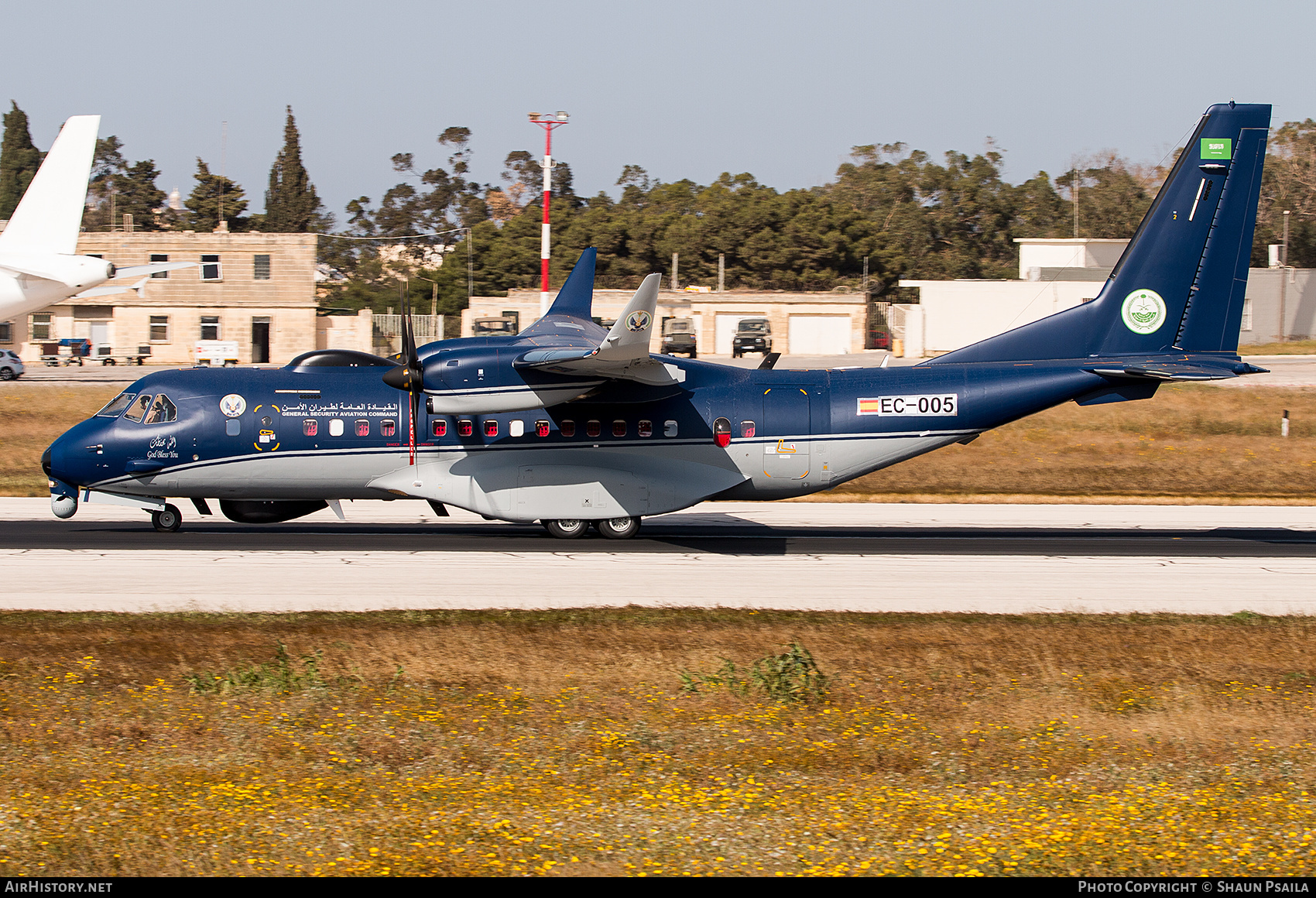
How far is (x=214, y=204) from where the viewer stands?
339 feet

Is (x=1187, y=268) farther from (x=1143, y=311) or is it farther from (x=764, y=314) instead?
(x=764, y=314)

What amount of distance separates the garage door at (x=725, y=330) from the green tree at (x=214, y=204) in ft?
165

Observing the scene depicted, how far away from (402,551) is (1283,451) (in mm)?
27184

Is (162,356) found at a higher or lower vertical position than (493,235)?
lower

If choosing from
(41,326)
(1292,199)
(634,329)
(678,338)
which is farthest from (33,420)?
(1292,199)

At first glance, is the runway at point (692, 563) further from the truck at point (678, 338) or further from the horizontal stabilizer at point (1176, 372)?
the truck at point (678, 338)

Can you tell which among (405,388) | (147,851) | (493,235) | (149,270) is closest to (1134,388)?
(405,388)

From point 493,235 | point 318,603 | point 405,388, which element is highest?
point 493,235

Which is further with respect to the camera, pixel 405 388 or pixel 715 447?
pixel 715 447

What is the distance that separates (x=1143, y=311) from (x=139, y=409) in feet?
62.5

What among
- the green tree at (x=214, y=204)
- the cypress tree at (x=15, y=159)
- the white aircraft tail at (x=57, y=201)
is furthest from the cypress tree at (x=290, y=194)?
the white aircraft tail at (x=57, y=201)

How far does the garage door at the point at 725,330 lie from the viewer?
72062mm

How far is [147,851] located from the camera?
778cm
